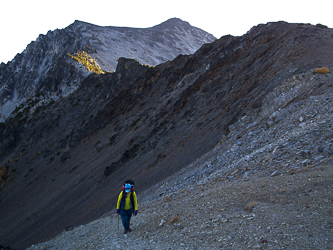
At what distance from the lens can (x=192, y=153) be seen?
21453 mm

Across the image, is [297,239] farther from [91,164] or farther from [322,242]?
[91,164]

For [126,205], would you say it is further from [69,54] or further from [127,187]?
[69,54]

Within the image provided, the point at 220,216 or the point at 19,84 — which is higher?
the point at 19,84

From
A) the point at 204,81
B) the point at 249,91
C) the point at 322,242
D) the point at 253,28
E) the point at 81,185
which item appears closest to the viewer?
the point at 322,242

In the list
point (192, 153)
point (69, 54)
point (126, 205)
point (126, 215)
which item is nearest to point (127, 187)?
point (126, 205)

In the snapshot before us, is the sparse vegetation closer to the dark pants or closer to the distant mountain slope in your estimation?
the distant mountain slope

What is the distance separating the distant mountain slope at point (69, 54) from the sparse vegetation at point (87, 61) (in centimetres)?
82

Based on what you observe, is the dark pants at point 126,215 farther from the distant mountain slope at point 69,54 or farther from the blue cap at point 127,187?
the distant mountain slope at point 69,54

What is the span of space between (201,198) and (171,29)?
124453 mm

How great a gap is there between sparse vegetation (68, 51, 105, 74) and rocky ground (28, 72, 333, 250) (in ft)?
186

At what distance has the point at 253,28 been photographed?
3766cm

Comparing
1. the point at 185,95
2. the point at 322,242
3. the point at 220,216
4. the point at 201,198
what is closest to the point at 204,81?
the point at 185,95

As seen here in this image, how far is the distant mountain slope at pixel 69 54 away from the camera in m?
70.9

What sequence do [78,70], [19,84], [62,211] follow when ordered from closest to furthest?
[62,211] < [78,70] < [19,84]
